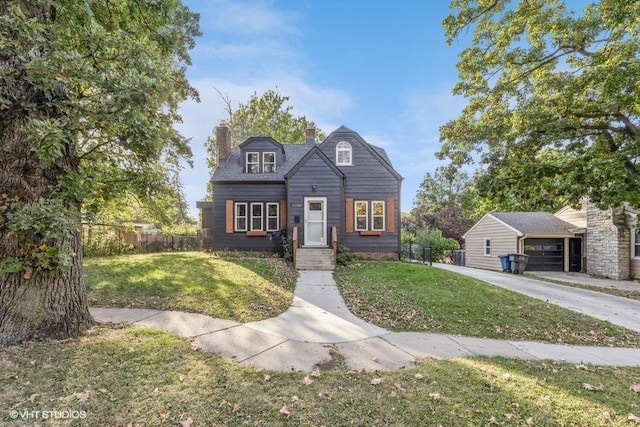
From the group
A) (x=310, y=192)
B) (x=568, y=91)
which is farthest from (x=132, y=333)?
(x=568, y=91)

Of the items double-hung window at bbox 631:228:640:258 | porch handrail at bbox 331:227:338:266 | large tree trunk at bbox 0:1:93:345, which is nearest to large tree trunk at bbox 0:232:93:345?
large tree trunk at bbox 0:1:93:345

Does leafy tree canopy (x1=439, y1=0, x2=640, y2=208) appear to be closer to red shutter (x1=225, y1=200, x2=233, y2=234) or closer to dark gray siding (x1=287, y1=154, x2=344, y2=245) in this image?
dark gray siding (x1=287, y1=154, x2=344, y2=245)

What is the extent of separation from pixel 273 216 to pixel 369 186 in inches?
193

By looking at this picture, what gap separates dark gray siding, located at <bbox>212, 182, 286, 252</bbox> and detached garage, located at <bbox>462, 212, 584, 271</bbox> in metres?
14.1

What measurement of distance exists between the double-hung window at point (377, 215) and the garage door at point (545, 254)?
1063 centimetres

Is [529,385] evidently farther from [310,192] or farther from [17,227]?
[310,192]

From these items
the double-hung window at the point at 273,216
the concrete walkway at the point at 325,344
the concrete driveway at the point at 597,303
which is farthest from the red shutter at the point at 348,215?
the concrete walkway at the point at 325,344

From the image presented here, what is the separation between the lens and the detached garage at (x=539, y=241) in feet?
57.2

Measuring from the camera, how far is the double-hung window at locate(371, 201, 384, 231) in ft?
45.6

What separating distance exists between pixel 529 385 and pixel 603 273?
17169 millimetres

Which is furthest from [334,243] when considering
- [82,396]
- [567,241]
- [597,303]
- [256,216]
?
[567,241]

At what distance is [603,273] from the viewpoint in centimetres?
1515

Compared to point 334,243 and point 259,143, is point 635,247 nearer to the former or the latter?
point 334,243

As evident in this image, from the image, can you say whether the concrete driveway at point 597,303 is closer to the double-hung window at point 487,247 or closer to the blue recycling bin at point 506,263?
the blue recycling bin at point 506,263
